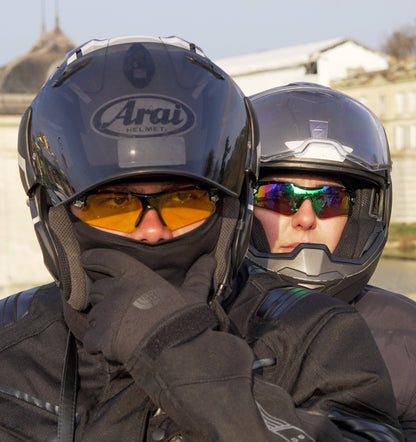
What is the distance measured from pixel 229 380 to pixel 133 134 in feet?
2.11

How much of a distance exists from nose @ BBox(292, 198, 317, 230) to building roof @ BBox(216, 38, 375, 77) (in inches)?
686

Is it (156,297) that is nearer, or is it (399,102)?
(156,297)

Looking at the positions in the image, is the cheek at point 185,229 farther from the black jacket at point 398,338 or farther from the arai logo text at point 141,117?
the black jacket at point 398,338

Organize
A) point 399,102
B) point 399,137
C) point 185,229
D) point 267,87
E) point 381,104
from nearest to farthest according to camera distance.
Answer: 1. point 185,229
2. point 267,87
3. point 399,102
4. point 381,104
5. point 399,137

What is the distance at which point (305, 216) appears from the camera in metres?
3.16

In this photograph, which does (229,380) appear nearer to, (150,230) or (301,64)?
(150,230)

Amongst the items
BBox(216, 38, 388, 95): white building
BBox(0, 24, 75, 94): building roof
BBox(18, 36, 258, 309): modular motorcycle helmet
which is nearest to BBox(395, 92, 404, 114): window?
BBox(216, 38, 388, 95): white building

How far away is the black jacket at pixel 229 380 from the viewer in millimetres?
1751

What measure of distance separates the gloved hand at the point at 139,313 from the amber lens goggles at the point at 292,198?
126 cm

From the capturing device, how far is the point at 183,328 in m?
1.80

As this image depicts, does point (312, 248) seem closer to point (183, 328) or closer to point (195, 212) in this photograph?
point (195, 212)

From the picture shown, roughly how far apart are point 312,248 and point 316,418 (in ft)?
4.31

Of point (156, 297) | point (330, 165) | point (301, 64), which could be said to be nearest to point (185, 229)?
point (156, 297)

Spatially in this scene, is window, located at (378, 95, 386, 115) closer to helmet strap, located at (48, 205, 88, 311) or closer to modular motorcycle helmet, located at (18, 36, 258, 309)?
modular motorcycle helmet, located at (18, 36, 258, 309)
